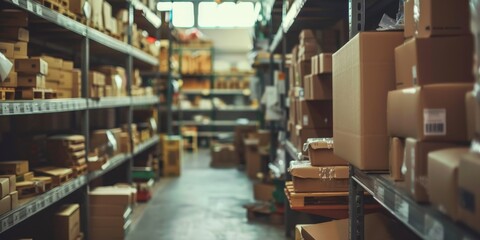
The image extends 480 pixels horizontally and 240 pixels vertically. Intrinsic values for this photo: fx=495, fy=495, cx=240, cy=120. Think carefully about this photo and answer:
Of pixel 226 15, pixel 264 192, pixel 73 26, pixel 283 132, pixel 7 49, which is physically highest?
pixel 226 15

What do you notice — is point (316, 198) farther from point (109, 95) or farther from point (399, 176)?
point (109, 95)

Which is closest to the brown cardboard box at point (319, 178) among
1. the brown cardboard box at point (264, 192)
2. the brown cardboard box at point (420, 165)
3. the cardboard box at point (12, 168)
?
the brown cardboard box at point (420, 165)

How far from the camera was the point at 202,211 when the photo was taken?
5766 millimetres

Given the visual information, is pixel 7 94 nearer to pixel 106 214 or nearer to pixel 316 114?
pixel 106 214

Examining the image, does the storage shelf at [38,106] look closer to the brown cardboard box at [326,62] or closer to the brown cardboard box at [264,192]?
the brown cardboard box at [326,62]

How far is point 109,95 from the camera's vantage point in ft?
16.3

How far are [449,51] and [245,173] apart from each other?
764 cm

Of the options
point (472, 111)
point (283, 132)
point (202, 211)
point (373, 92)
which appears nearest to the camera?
point (472, 111)

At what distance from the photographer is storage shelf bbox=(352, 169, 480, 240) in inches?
45.6

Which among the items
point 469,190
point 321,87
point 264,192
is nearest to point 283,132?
point 264,192

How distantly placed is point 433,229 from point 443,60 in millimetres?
513

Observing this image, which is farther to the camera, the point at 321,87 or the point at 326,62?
the point at 321,87

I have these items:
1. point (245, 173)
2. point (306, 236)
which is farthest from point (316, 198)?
point (245, 173)

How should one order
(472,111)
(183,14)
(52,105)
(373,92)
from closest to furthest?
(472,111), (373,92), (52,105), (183,14)
